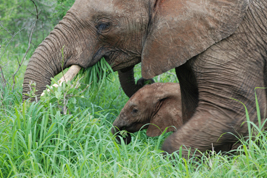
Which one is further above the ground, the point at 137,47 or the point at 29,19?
the point at 29,19

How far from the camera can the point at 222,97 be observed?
3398mm

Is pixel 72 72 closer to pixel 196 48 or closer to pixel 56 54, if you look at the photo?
pixel 56 54

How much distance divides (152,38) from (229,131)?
1.06 m

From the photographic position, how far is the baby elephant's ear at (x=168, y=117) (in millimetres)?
4668

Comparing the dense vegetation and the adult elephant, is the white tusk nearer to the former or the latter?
the adult elephant

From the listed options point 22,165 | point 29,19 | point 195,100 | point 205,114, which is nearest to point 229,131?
point 205,114

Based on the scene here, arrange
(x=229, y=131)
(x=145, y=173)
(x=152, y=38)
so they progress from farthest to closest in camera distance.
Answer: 1. (x=152, y=38)
2. (x=229, y=131)
3. (x=145, y=173)

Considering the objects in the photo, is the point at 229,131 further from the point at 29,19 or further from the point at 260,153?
the point at 29,19

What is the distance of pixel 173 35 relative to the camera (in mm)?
3529

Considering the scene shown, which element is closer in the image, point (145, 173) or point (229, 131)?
point (145, 173)

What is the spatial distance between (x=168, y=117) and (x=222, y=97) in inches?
54.2

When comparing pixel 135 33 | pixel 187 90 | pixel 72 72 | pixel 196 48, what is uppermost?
pixel 135 33

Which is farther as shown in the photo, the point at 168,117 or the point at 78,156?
the point at 168,117

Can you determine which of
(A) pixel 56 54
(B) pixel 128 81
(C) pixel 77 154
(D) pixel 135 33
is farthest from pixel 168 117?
(C) pixel 77 154
